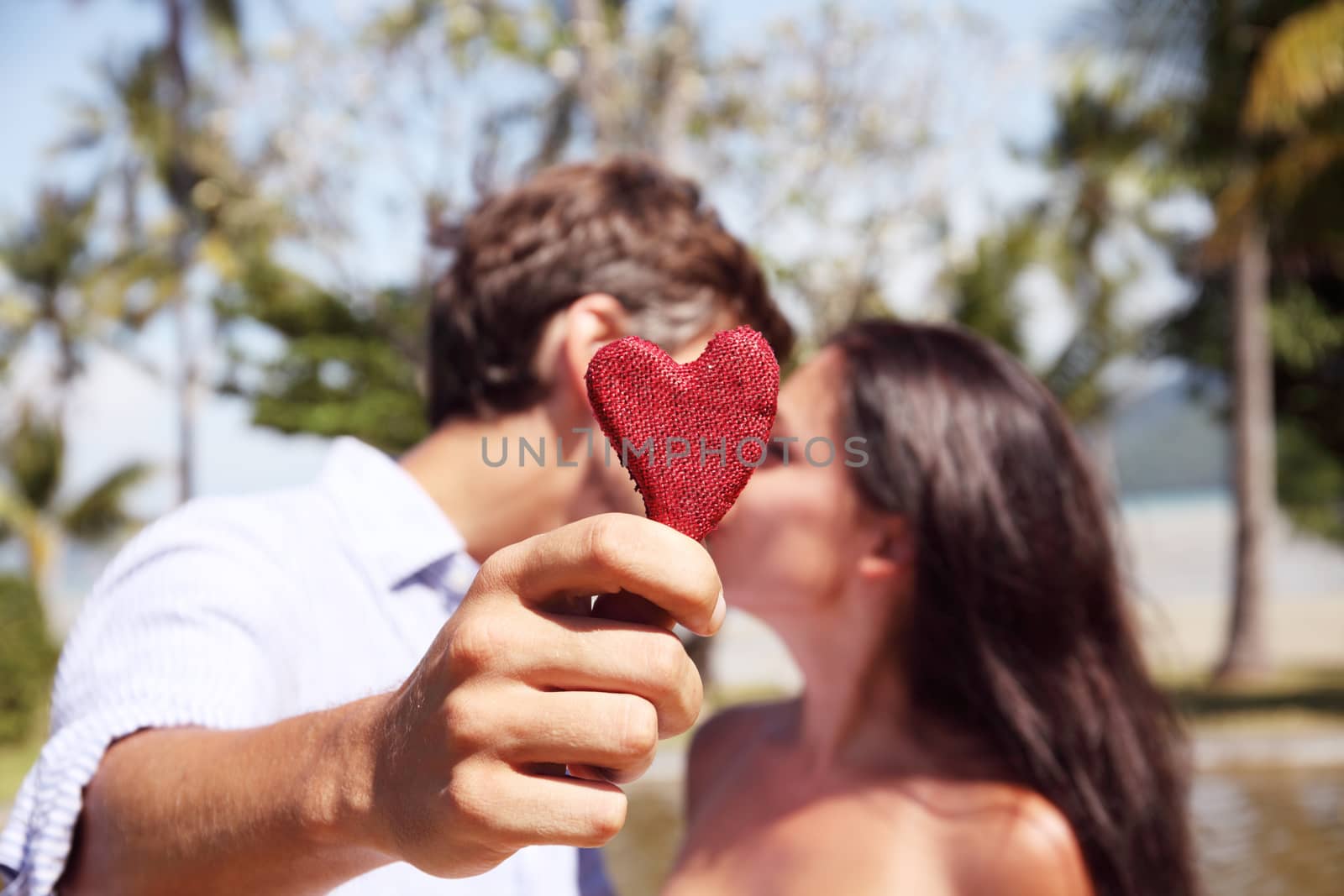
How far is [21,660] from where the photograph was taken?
11562 millimetres

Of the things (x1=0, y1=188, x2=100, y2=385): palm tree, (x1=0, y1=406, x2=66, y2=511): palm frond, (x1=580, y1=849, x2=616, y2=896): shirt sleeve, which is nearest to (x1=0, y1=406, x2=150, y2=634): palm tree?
(x1=0, y1=406, x2=66, y2=511): palm frond

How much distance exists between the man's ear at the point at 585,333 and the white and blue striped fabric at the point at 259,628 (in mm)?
328

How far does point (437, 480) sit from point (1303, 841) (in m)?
7.89

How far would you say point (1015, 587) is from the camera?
228 centimetres

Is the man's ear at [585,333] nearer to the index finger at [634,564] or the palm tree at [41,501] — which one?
the index finger at [634,564]

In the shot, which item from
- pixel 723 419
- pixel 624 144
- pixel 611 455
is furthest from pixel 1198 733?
pixel 723 419

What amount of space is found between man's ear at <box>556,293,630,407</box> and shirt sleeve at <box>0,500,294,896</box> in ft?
1.80

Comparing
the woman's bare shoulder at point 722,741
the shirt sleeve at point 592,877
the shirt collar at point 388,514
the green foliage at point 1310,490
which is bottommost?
the green foliage at point 1310,490

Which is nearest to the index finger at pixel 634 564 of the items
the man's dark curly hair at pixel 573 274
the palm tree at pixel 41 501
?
the man's dark curly hair at pixel 573 274

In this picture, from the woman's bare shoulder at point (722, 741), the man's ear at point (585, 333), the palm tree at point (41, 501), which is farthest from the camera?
the palm tree at point (41, 501)

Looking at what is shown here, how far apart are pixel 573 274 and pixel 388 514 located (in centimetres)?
56

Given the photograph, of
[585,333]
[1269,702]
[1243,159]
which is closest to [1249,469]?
[1269,702]

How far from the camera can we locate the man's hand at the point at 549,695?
81 cm

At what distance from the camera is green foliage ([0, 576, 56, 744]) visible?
37.9 ft
